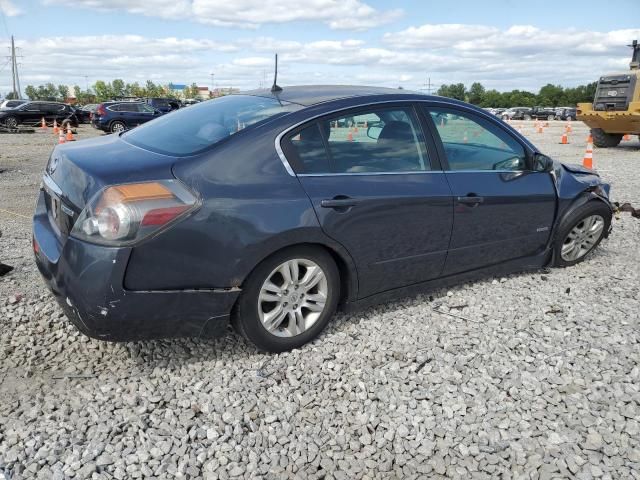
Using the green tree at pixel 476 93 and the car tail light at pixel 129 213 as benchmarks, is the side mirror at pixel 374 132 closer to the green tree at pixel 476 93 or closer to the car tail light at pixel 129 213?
the car tail light at pixel 129 213

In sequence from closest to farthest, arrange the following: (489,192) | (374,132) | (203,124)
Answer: (203,124)
(374,132)
(489,192)

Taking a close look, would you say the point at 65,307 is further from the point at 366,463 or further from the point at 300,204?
the point at 366,463

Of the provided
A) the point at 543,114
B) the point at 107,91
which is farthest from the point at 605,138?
the point at 107,91

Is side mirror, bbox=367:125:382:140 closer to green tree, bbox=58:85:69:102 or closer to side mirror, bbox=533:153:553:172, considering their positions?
side mirror, bbox=533:153:553:172

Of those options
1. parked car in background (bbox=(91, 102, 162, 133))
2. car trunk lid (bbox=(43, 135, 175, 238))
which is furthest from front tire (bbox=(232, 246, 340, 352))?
parked car in background (bbox=(91, 102, 162, 133))

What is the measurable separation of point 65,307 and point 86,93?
423ft

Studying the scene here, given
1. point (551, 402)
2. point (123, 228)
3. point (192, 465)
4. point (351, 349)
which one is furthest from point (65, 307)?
point (551, 402)

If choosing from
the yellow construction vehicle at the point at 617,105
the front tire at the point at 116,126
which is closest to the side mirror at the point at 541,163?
the yellow construction vehicle at the point at 617,105

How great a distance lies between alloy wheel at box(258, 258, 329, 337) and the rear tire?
17.0 metres

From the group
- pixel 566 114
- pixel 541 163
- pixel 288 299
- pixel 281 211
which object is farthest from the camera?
pixel 566 114

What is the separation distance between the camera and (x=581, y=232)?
4738 mm

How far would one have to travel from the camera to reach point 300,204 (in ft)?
9.93

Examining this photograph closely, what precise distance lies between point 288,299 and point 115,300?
951mm

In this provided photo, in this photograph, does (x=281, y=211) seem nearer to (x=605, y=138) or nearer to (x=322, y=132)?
(x=322, y=132)
